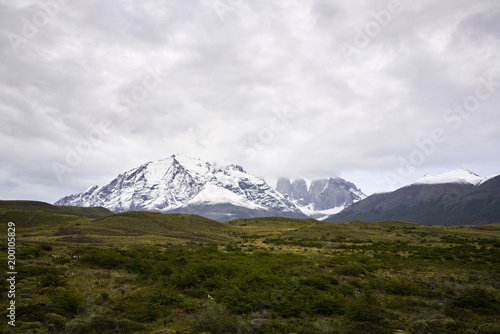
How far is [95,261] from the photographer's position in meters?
26.4

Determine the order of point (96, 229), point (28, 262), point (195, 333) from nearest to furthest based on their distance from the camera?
point (195, 333) < point (28, 262) < point (96, 229)

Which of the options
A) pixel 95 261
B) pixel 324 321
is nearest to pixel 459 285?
pixel 324 321

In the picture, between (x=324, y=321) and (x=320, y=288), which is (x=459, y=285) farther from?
(x=324, y=321)

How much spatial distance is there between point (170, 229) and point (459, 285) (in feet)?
207

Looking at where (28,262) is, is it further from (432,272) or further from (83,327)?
(432,272)

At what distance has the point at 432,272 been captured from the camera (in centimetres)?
2611

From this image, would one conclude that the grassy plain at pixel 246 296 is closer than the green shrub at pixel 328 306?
Yes

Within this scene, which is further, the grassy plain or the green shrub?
the green shrub

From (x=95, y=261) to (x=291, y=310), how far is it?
19358 millimetres

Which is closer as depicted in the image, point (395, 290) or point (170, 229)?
point (395, 290)

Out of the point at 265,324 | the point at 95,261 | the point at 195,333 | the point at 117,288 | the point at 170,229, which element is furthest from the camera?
the point at 170,229

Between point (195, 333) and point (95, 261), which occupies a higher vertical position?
point (95, 261)

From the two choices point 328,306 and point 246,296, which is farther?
point 246,296

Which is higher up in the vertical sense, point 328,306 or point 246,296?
point 246,296
